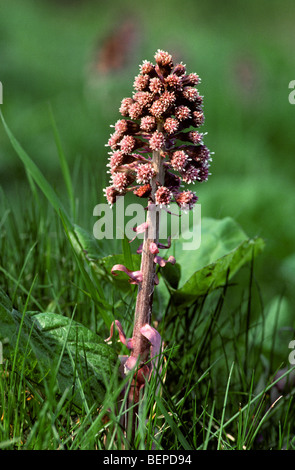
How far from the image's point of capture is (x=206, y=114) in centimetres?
555

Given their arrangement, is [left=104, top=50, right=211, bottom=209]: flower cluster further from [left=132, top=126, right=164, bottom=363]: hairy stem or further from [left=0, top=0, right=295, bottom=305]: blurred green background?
[left=0, top=0, right=295, bottom=305]: blurred green background

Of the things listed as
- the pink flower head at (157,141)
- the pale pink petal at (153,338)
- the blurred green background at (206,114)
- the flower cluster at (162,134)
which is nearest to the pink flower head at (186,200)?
the flower cluster at (162,134)

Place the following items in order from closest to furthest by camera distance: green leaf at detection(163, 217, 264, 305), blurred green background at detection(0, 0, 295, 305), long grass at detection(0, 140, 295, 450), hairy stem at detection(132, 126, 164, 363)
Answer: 1. long grass at detection(0, 140, 295, 450)
2. hairy stem at detection(132, 126, 164, 363)
3. green leaf at detection(163, 217, 264, 305)
4. blurred green background at detection(0, 0, 295, 305)

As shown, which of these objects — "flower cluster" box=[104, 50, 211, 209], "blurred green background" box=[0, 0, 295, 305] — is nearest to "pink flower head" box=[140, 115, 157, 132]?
"flower cluster" box=[104, 50, 211, 209]

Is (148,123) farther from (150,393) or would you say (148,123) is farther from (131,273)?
(150,393)

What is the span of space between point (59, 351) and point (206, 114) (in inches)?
181

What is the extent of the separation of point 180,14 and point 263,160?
8.16m

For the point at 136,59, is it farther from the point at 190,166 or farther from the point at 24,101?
the point at 190,166

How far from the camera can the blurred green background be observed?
149 inches

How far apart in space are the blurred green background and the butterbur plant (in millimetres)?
766

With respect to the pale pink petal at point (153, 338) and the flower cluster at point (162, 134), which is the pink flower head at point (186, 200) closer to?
the flower cluster at point (162, 134)

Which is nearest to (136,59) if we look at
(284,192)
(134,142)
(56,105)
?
(56,105)

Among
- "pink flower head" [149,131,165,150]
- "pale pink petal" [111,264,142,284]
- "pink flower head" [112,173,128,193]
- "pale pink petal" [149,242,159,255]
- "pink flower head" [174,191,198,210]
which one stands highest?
"pink flower head" [149,131,165,150]
